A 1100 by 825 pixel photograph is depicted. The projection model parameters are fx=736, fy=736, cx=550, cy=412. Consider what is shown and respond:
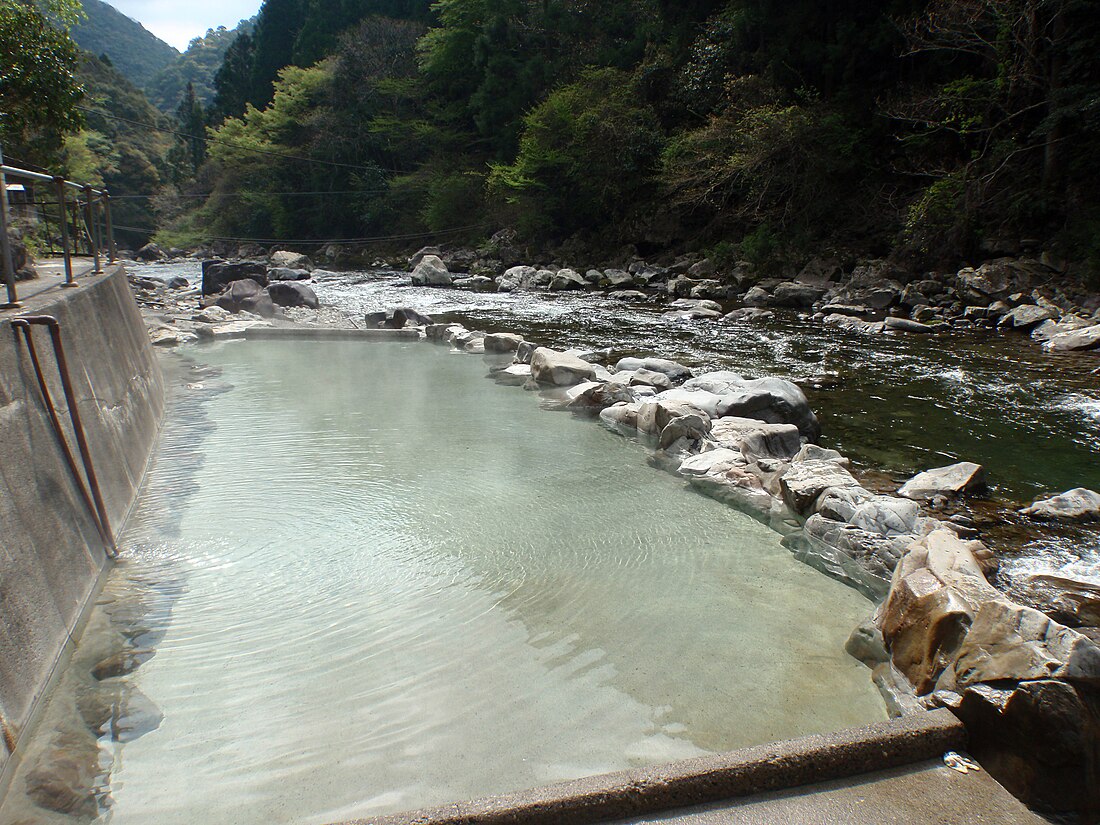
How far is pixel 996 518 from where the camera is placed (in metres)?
4.77

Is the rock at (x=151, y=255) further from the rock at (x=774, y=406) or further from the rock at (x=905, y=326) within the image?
the rock at (x=774, y=406)

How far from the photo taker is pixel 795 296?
15.0 m

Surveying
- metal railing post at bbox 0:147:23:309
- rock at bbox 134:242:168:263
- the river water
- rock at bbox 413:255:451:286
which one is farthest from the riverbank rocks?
rock at bbox 134:242:168:263

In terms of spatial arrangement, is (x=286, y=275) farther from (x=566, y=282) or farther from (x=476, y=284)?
(x=566, y=282)

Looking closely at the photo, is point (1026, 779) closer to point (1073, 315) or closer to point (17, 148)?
point (1073, 315)

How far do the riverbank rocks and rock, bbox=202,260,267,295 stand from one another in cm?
1568

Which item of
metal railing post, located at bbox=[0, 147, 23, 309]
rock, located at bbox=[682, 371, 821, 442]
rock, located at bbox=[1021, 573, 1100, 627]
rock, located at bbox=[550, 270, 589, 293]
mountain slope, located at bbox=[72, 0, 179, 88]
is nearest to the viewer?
rock, located at bbox=[1021, 573, 1100, 627]

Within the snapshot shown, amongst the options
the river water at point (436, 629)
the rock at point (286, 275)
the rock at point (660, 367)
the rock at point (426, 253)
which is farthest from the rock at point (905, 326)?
the rock at point (426, 253)

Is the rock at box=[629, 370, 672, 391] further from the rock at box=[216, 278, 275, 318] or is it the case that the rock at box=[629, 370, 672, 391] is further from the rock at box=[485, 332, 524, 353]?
the rock at box=[216, 278, 275, 318]

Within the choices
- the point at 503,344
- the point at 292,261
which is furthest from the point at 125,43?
the point at 503,344

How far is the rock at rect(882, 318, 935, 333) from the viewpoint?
38.7ft

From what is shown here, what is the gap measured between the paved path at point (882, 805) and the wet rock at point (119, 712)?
1679 mm

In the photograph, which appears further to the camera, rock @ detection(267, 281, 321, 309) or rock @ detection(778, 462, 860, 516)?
rock @ detection(267, 281, 321, 309)

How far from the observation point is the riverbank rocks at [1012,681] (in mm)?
2045
